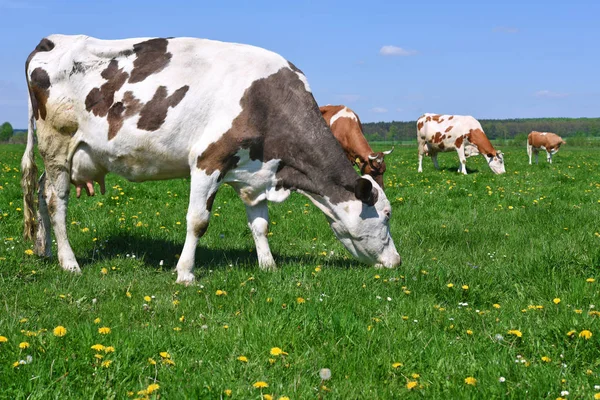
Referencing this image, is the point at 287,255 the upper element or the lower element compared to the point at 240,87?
lower

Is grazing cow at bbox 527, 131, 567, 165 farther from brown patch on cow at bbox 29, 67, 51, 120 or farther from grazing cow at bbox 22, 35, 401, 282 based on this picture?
brown patch on cow at bbox 29, 67, 51, 120

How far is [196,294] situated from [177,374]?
2120 millimetres

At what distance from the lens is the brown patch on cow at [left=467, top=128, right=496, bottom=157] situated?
77.3ft

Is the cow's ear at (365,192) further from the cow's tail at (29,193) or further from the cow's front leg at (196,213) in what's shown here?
the cow's tail at (29,193)

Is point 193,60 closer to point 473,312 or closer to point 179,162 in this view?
point 179,162

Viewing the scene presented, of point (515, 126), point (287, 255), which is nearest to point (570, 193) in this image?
point (287, 255)

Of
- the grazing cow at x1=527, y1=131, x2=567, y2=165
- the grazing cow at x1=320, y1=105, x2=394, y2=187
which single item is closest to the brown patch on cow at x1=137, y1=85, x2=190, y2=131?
the grazing cow at x1=320, y1=105, x2=394, y2=187

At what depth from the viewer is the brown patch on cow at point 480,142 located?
23.6m

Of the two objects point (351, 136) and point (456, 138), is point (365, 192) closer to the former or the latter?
point (351, 136)

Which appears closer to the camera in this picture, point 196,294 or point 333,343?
point 333,343

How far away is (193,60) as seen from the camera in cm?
659

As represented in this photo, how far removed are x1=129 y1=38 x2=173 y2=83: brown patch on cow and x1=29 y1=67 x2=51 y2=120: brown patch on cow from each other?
42.3 inches

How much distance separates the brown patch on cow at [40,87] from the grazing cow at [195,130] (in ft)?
0.04

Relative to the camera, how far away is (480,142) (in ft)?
78.4
